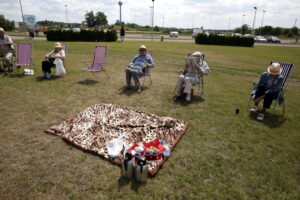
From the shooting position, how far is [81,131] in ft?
11.7

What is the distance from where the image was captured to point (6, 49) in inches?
289

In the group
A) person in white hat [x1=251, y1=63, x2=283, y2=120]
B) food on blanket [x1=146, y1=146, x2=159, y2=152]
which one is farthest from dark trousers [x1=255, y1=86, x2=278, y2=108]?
food on blanket [x1=146, y1=146, x2=159, y2=152]

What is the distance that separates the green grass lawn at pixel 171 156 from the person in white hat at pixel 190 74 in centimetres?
35

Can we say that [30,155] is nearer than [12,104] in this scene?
Yes

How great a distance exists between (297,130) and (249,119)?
0.89 metres

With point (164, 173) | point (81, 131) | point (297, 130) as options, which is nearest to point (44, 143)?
point (81, 131)

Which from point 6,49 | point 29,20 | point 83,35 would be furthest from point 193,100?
point 29,20

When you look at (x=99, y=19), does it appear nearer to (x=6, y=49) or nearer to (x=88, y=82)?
(x=6, y=49)

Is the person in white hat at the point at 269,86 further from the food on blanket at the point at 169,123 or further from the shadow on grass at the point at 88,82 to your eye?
the shadow on grass at the point at 88,82

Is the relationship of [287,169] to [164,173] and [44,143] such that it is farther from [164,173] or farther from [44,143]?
[44,143]

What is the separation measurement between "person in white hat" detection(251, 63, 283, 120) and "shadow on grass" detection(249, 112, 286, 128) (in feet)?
0.41

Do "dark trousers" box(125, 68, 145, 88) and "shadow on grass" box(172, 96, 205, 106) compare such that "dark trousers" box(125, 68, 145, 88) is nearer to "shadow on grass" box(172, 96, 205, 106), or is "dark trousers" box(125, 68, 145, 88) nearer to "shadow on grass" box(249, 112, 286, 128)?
"shadow on grass" box(172, 96, 205, 106)

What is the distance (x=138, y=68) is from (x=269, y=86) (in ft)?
11.5

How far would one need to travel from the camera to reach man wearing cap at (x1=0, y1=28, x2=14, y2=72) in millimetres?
7182
